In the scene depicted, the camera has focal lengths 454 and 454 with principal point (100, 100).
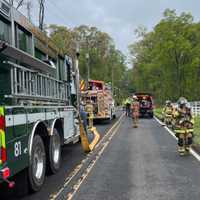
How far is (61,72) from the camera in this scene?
1248 centimetres

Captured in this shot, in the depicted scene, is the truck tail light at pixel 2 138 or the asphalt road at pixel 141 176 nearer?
the truck tail light at pixel 2 138

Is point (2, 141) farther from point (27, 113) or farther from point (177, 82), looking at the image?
point (177, 82)

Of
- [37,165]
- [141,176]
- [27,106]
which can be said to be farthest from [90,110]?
[27,106]

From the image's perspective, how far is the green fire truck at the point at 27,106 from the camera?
21.7 ft

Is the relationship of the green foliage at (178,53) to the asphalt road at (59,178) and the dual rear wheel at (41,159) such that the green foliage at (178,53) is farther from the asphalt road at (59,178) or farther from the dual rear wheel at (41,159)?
the dual rear wheel at (41,159)

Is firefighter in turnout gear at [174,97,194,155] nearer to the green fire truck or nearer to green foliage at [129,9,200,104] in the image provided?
the green fire truck

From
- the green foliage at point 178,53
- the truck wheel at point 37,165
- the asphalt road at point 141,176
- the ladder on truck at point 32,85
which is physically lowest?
the asphalt road at point 141,176

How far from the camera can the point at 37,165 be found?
8.23 metres

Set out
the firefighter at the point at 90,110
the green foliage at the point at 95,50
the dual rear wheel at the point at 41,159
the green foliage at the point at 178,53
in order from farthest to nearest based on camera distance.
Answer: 1. the green foliage at the point at 95,50
2. the green foliage at the point at 178,53
3. the firefighter at the point at 90,110
4. the dual rear wheel at the point at 41,159

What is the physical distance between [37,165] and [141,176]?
2282 millimetres

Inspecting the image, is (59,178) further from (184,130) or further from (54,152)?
(184,130)

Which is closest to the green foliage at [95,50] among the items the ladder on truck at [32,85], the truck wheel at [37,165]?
the ladder on truck at [32,85]

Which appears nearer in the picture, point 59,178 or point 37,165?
point 37,165

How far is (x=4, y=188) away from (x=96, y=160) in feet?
12.8
